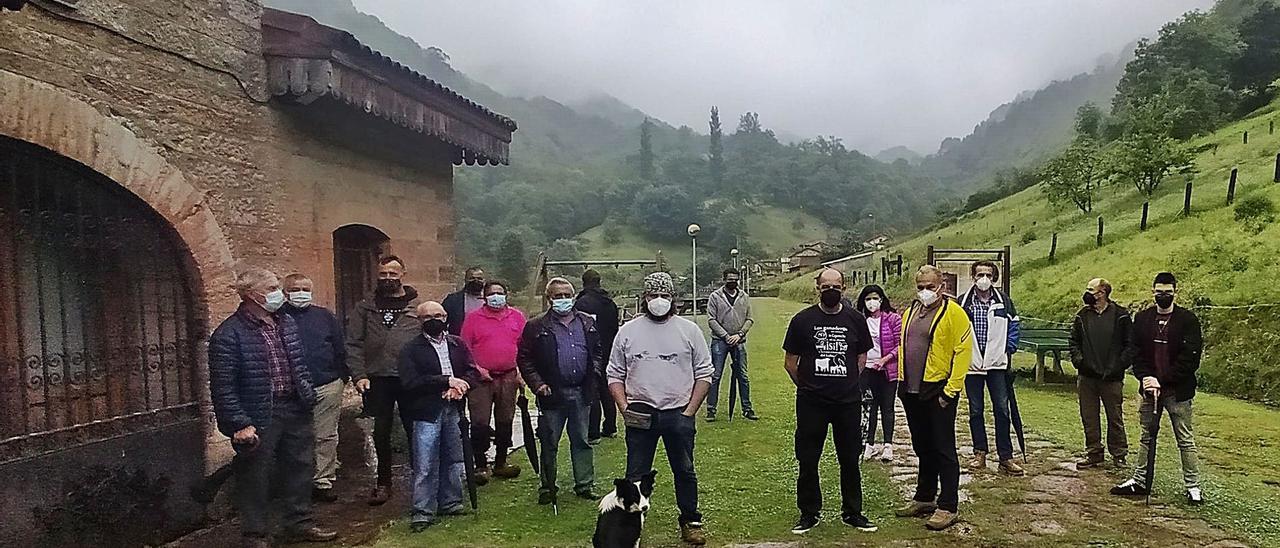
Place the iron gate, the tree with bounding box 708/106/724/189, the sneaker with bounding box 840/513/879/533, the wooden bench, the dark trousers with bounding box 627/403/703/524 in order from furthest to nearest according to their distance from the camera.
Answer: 1. the tree with bounding box 708/106/724/189
2. the wooden bench
3. the sneaker with bounding box 840/513/879/533
4. the iron gate
5. the dark trousers with bounding box 627/403/703/524

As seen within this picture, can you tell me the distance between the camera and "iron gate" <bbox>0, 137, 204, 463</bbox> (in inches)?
202

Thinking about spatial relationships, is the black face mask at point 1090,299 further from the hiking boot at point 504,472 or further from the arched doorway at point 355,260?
the arched doorway at point 355,260

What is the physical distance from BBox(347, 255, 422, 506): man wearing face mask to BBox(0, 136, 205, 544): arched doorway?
1218 mm

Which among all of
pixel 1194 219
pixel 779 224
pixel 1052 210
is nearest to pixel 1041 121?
pixel 779 224

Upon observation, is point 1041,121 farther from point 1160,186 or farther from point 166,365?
point 166,365

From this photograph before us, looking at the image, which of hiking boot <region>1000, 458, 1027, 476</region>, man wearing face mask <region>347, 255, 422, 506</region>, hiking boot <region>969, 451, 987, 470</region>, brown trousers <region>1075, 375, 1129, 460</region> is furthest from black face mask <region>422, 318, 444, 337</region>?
brown trousers <region>1075, 375, 1129, 460</region>

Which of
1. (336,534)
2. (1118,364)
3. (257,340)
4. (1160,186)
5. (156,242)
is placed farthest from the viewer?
(1160,186)

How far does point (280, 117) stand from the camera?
22.7 feet

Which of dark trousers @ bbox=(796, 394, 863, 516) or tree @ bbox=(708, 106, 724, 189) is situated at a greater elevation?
tree @ bbox=(708, 106, 724, 189)

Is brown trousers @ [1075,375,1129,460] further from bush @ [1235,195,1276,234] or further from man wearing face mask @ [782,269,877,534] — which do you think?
bush @ [1235,195,1276,234]

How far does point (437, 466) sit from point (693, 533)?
186 cm

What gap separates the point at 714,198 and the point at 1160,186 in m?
73.3

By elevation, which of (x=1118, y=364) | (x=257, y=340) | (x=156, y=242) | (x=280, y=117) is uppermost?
(x=280, y=117)

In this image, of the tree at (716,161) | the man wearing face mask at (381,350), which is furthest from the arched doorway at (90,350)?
the tree at (716,161)
